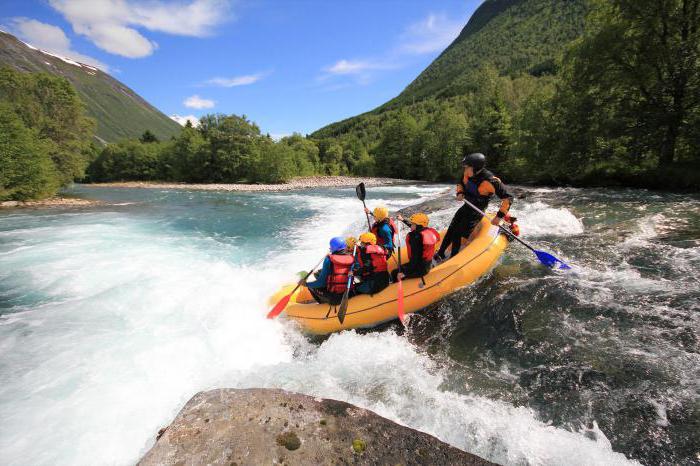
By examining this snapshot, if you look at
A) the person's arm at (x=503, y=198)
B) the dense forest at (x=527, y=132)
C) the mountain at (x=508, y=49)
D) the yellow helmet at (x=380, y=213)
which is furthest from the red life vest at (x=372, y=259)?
the mountain at (x=508, y=49)

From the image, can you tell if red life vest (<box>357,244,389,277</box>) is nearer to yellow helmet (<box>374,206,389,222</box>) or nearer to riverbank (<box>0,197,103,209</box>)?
yellow helmet (<box>374,206,389,222</box>)

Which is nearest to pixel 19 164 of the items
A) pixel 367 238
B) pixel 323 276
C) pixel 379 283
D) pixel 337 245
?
pixel 323 276

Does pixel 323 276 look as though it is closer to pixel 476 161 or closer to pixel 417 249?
pixel 417 249

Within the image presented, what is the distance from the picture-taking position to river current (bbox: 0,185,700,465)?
283 cm

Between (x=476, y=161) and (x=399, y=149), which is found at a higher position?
(x=399, y=149)

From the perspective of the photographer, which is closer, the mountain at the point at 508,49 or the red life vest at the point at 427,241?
the red life vest at the point at 427,241

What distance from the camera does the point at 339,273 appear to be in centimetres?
504

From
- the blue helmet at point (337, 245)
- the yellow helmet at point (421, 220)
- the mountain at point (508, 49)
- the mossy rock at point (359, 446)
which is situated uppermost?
the mountain at point (508, 49)

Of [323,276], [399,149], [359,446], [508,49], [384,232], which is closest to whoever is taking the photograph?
[359,446]

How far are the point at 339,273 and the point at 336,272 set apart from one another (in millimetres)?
47

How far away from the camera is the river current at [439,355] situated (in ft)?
9.29

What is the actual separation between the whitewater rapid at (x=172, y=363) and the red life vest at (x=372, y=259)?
928 mm

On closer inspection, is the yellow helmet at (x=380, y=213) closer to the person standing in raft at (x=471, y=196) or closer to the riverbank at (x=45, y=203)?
the person standing in raft at (x=471, y=196)

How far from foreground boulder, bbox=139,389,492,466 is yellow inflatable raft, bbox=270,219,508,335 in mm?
2041
